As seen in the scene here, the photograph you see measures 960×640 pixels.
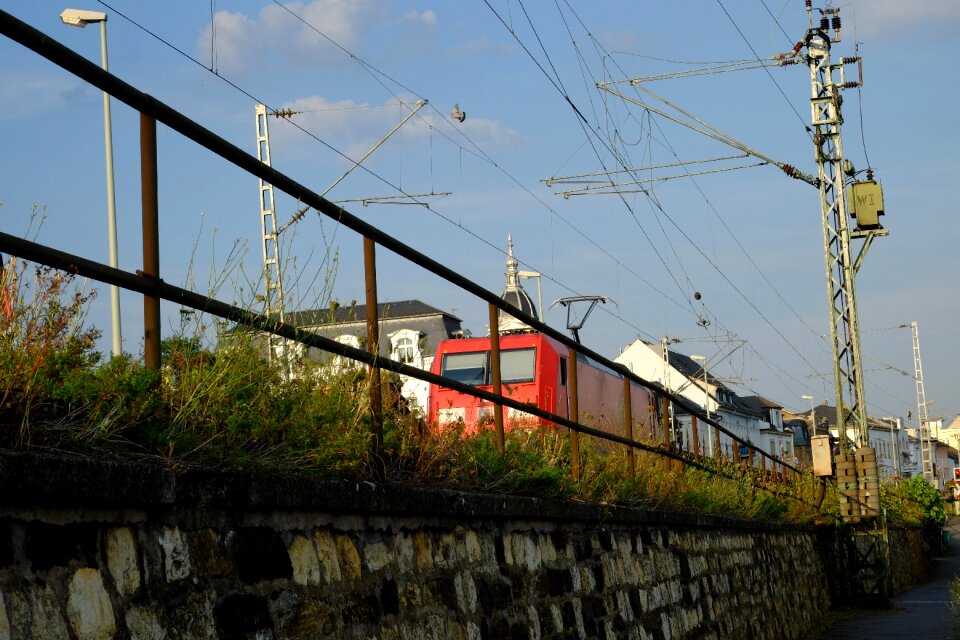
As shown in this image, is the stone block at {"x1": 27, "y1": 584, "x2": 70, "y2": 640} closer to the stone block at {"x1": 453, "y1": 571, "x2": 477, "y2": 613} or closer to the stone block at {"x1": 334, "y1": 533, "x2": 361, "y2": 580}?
the stone block at {"x1": 334, "y1": 533, "x2": 361, "y2": 580}

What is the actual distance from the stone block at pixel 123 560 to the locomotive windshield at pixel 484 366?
18371 millimetres

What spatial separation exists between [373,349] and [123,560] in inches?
75.8

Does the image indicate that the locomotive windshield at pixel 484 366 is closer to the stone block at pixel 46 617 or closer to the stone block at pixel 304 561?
the stone block at pixel 304 561

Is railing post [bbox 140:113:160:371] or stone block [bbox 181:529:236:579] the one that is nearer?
stone block [bbox 181:529:236:579]

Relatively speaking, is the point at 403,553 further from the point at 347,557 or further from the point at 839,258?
the point at 839,258

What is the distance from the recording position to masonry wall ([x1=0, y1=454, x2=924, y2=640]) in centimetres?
271

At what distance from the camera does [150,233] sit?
3545mm

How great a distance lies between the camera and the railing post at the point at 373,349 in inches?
182

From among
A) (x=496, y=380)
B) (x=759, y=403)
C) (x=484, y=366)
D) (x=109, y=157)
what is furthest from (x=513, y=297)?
(x=759, y=403)

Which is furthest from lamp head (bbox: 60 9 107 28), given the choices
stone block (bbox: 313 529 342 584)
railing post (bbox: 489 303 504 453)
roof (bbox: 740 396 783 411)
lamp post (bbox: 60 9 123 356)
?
roof (bbox: 740 396 783 411)

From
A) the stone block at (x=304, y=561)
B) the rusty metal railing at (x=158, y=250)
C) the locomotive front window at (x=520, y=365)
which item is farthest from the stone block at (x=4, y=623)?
the locomotive front window at (x=520, y=365)

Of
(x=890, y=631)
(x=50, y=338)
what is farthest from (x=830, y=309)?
(x=50, y=338)

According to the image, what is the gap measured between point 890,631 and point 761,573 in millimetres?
2385

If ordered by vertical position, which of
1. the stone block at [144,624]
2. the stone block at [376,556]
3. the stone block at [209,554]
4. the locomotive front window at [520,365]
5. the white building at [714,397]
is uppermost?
the white building at [714,397]
